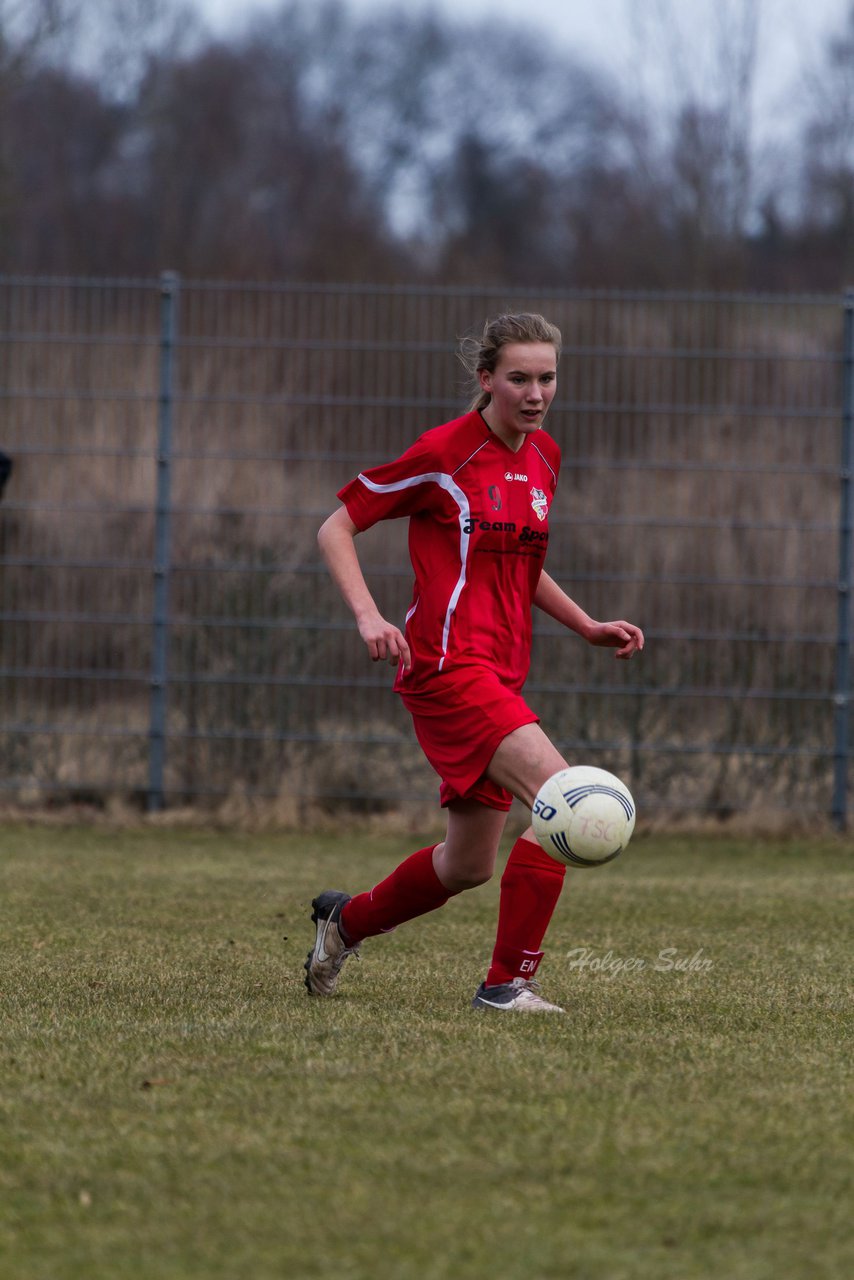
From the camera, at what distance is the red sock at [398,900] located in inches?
187

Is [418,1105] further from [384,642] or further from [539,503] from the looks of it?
[539,503]

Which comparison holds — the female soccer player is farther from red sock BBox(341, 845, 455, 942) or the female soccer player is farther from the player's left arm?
the player's left arm

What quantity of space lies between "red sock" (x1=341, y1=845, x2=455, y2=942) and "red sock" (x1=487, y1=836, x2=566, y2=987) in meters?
0.23

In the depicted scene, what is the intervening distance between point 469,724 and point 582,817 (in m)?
0.38

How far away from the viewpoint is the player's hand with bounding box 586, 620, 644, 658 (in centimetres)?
Answer: 477

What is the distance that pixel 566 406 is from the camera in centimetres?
930

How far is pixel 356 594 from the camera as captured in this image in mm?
4434

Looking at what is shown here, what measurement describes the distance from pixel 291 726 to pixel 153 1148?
20.1 feet

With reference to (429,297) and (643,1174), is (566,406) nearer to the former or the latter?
(429,297)

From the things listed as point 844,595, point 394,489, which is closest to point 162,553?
point 844,595

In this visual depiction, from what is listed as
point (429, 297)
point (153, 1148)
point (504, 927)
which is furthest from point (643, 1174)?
point (429, 297)

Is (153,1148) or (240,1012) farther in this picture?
(240,1012)

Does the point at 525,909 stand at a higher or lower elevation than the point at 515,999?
higher

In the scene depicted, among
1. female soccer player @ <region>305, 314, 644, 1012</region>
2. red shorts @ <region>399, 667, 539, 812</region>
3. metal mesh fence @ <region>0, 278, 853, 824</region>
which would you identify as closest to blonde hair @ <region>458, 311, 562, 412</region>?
female soccer player @ <region>305, 314, 644, 1012</region>
